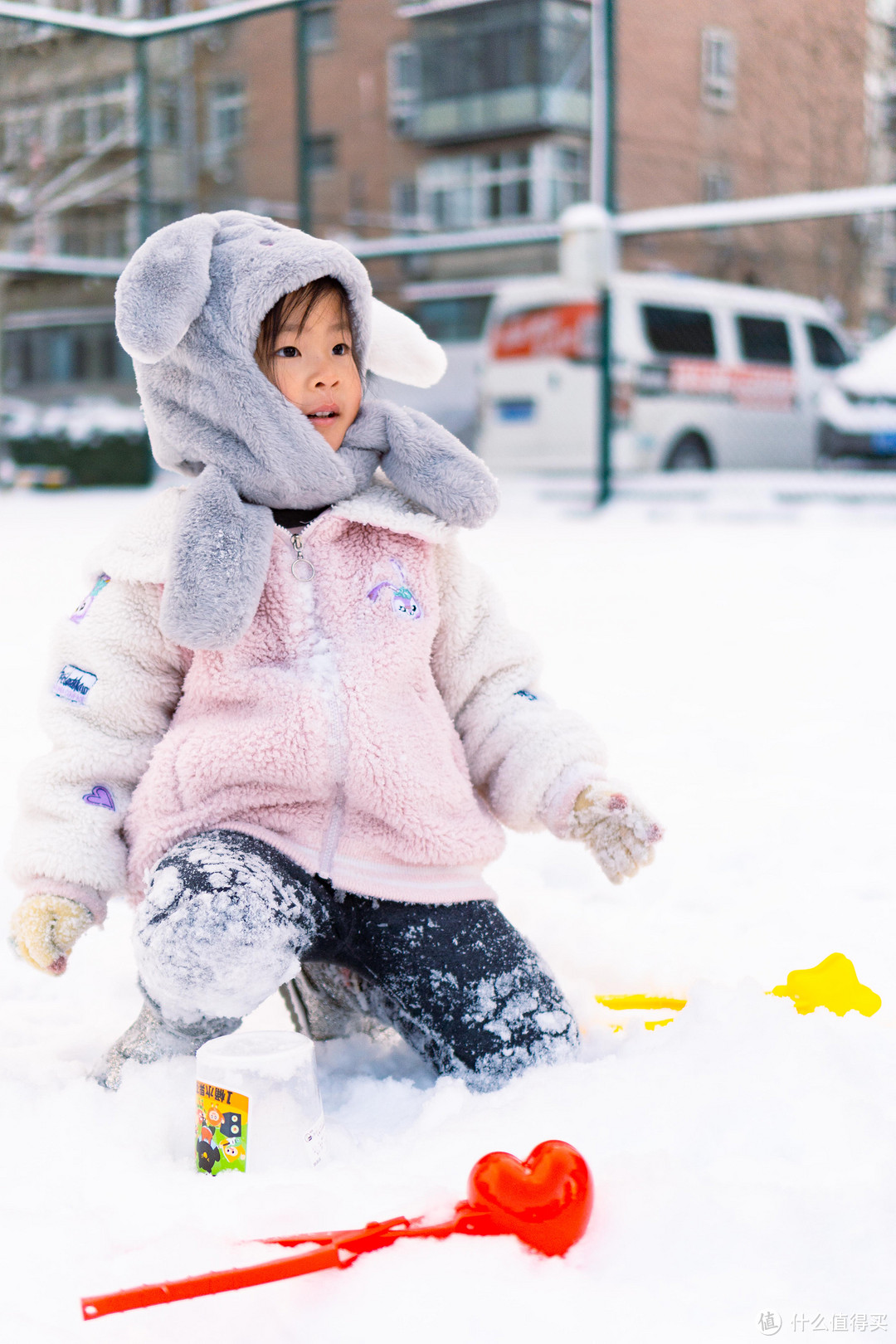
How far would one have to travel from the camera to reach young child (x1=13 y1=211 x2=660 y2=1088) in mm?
1359

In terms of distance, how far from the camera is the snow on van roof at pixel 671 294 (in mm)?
8055

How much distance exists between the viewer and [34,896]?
1.37 meters

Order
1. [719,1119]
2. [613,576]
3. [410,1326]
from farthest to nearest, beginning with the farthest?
[613,576] → [719,1119] → [410,1326]

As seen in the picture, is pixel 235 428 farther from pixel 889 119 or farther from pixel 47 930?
pixel 889 119

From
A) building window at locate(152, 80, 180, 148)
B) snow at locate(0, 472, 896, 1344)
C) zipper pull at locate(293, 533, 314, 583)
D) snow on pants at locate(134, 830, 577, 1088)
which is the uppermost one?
building window at locate(152, 80, 180, 148)

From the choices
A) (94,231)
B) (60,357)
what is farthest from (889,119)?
(60,357)

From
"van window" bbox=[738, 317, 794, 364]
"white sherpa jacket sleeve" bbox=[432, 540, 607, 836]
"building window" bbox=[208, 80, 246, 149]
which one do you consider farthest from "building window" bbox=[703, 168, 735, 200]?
"white sherpa jacket sleeve" bbox=[432, 540, 607, 836]

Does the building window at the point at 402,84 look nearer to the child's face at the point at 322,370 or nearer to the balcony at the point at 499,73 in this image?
the balcony at the point at 499,73

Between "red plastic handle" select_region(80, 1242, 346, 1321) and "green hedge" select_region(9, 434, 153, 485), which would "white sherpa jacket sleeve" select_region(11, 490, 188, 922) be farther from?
"green hedge" select_region(9, 434, 153, 485)

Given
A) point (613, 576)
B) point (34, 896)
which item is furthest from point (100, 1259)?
point (613, 576)

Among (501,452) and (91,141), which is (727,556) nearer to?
(501,452)

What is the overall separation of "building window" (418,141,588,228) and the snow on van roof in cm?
588

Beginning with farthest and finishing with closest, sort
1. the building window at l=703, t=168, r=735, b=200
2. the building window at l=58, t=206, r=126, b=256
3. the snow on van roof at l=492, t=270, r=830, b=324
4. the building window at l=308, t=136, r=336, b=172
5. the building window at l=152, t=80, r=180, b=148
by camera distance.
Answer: the building window at l=308, t=136, r=336, b=172 < the building window at l=703, t=168, r=735, b=200 < the building window at l=152, t=80, r=180, b=148 < the building window at l=58, t=206, r=126, b=256 < the snow on van roof at l=492, t=270, r=830, b=324

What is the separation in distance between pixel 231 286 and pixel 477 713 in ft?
1.81
